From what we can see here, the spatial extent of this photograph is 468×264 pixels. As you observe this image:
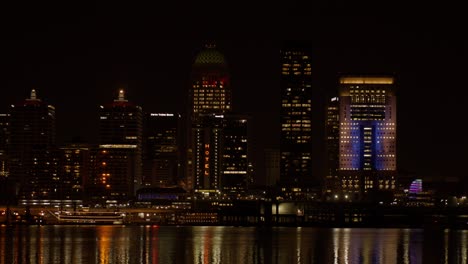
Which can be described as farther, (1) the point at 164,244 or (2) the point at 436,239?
(2) the point at 436,239

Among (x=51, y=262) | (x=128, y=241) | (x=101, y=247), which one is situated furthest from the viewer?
(x=128, y=241)

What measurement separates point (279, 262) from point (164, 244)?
99.7 ft

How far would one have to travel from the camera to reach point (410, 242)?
148 m

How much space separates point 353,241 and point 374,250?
20271 millimetres

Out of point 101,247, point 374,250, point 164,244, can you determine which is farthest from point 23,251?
point 374,250

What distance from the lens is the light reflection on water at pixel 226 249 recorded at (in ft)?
377

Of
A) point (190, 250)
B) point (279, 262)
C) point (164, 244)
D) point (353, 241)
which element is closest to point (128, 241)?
point (164, 244)

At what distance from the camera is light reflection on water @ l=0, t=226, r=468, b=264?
11488 centimetres

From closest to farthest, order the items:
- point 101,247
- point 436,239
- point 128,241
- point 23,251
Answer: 1. point 23,251
2. point 101,247
3. point 128,241
4. point 436,239

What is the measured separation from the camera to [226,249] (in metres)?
129

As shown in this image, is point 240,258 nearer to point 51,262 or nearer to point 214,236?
point 51,262

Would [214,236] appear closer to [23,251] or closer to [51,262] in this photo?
[23,251]

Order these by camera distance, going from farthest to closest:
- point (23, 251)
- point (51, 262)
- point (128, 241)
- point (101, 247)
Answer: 1. point (128, 241)
2. point (101, 247)
3. point (23, 251)
4. point (51, 262)

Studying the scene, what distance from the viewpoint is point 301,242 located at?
14588cm
